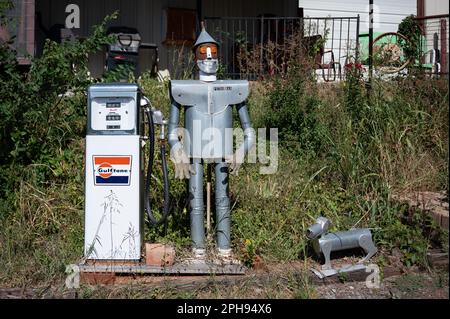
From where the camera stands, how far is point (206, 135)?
15.7 ft

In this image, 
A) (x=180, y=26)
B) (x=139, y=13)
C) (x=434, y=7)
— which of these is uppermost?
(x=139, y=13)

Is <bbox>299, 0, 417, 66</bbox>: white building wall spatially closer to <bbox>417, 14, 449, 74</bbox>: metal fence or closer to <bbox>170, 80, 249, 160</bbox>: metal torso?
<bbox>417, 14, 449, 74</bbox>: metal fence

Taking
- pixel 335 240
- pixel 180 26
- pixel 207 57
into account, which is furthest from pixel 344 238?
pixel 180 26

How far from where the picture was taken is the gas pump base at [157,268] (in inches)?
176

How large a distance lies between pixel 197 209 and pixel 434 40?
13.2 ft

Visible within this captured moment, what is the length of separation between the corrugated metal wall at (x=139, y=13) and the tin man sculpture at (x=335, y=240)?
6.28 meters

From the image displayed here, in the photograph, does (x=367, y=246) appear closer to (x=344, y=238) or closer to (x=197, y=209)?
(x=344, y=238)

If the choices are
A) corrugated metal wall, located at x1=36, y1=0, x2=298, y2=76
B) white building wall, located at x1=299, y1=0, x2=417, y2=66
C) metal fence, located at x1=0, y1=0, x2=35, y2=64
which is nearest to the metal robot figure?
metal fence, located at x1=0, y1=0, x2=35, y2=64

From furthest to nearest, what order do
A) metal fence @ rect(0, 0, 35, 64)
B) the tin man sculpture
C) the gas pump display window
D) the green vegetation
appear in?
metal fence @ rect(0, 0, 35, 64) < the green vegetation < the tin man sculpture < the gas pump display window

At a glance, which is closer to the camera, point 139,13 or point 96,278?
point 96,278

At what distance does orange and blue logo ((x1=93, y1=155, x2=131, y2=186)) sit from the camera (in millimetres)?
4594

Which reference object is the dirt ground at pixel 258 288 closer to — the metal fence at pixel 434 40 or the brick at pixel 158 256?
the brick at pixel 158 256
